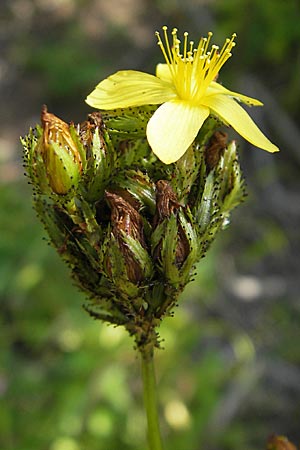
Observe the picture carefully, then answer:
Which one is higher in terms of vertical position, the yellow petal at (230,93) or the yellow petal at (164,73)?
the yellow petal at (164,73)

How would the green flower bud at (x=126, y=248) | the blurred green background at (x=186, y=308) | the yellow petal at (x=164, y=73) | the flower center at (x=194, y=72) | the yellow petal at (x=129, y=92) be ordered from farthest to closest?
the blurred green background at (x=186, y=308) → the yellow petal at (x=164, y=73) → the flower center at (x=194, y=72) → the yellow petal at (x=129, y=92) → the green flower bud at (x=126, y=248)

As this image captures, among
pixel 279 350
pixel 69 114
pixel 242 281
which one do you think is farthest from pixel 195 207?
pixel 69 114

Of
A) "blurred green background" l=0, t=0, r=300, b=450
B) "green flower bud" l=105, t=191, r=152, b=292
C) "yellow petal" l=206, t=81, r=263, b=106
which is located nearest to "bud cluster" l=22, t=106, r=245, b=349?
"green flower bud" l=105, t=191, r=152, b=292

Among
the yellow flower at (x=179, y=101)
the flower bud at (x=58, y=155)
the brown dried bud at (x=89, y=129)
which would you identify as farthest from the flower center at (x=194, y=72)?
the flower bud at (x=58, y=155)

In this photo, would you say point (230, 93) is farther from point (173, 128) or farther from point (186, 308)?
point (186, 308)

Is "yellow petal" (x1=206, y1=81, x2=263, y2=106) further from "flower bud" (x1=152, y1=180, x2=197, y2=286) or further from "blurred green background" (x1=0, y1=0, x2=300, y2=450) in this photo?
"blurred green background" (x1=0, y1=0, x2=300, y2=450)

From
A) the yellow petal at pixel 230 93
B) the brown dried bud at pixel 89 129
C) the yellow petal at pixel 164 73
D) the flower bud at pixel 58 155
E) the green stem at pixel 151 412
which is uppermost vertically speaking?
the yellow petal at pixel 164 73

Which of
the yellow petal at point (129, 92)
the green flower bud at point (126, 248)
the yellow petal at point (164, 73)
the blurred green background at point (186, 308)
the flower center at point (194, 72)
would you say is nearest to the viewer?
the green flower bud at point (126, 248)

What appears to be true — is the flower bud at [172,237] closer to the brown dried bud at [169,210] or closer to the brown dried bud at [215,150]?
the brown dried bud at [169,210]

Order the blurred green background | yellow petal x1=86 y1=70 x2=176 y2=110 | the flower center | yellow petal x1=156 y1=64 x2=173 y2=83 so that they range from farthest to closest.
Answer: the blurred green background, yellow petal x1=156 y1=64 x2=173 y2=83, the flower center, yellow petal x1=86 y1=70 x2=176 y2=110
